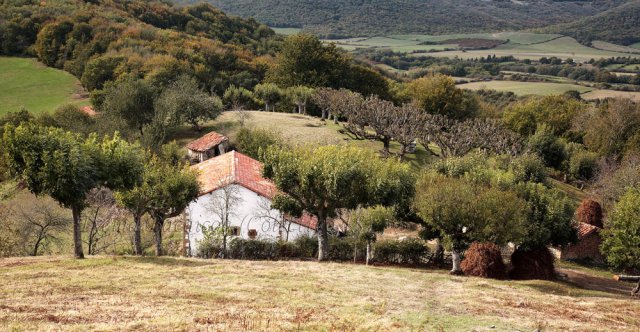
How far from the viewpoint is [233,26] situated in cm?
16262

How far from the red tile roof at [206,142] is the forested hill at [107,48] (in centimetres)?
2239

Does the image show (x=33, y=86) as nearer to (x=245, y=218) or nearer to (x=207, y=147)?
(x=207, y=147)

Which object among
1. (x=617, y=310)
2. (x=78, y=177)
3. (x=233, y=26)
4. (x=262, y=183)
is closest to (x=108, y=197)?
(x=262, y=183)

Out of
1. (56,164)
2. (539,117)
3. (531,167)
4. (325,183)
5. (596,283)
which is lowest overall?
(596,283)

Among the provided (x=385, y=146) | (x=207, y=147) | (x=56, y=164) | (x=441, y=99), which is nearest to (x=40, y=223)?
(x=56, y=164)

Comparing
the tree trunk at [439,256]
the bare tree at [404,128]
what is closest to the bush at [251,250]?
the tree trunk at [439,256]

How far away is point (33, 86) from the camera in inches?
3435

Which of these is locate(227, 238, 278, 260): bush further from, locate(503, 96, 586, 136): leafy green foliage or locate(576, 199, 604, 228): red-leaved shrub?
locate(503, 96, 586, 136): leafy green foliage

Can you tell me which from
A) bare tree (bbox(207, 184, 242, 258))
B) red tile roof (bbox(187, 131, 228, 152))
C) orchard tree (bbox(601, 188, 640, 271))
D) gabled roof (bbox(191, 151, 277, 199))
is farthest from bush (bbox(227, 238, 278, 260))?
orchard tree (bbox(601, 188, 640, 271))

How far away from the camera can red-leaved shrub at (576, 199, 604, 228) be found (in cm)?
4878

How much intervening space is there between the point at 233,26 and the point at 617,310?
15238 cm

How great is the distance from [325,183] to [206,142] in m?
27.2

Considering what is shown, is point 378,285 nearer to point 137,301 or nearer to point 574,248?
point 137,301

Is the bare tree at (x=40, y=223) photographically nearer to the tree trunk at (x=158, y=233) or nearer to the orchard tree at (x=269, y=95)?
the tree trunk at (x=158, y=233)
